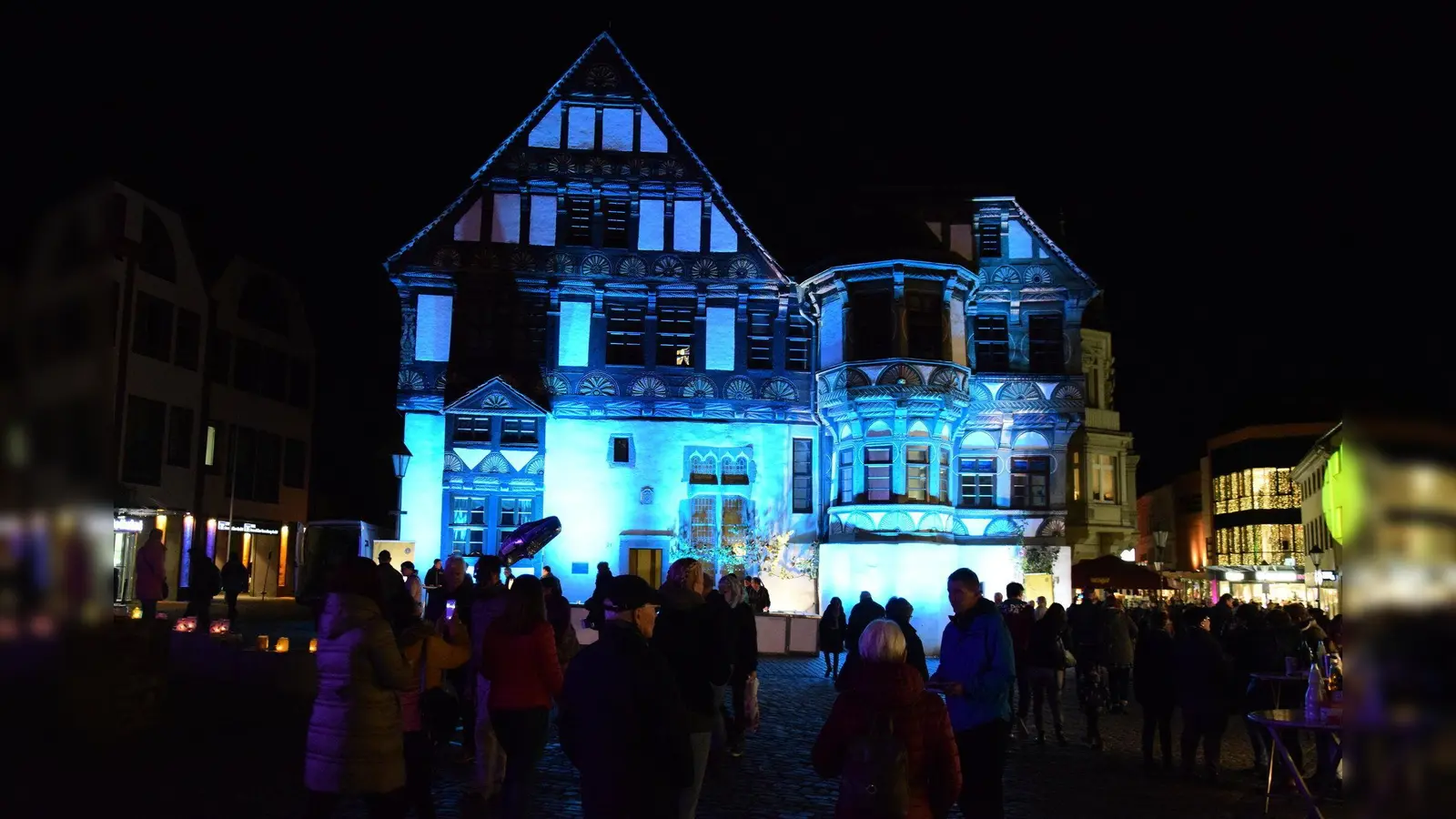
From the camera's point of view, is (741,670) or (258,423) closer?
(741,670)

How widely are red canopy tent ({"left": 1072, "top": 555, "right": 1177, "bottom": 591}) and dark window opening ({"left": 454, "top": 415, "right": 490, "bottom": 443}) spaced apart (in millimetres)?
17244

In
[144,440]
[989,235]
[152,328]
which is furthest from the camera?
[152,328]

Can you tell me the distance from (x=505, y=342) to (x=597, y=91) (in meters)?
8.15

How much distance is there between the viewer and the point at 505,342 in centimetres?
3659

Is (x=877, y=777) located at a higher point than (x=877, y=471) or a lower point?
lower

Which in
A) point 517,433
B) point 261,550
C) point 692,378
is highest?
point 692,378

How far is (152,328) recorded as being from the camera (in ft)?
128

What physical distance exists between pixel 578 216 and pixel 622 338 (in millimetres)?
3912

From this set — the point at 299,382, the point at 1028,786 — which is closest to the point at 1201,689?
the point at 1028,786

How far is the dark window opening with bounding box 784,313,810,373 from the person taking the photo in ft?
124

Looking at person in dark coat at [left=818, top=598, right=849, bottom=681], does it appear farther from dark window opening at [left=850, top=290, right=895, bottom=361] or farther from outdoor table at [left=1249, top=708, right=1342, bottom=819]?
outdoor table at [left=1249, top=708, right=1342, bottom=819]

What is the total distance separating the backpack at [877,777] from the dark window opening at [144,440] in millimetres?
37302

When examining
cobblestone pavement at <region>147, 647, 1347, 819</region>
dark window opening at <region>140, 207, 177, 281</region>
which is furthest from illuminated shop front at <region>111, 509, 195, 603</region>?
cobblestone pavement at <region>147, 647, 1347, 819</region>

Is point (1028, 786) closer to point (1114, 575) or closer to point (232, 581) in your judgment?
point (1114, 575)
